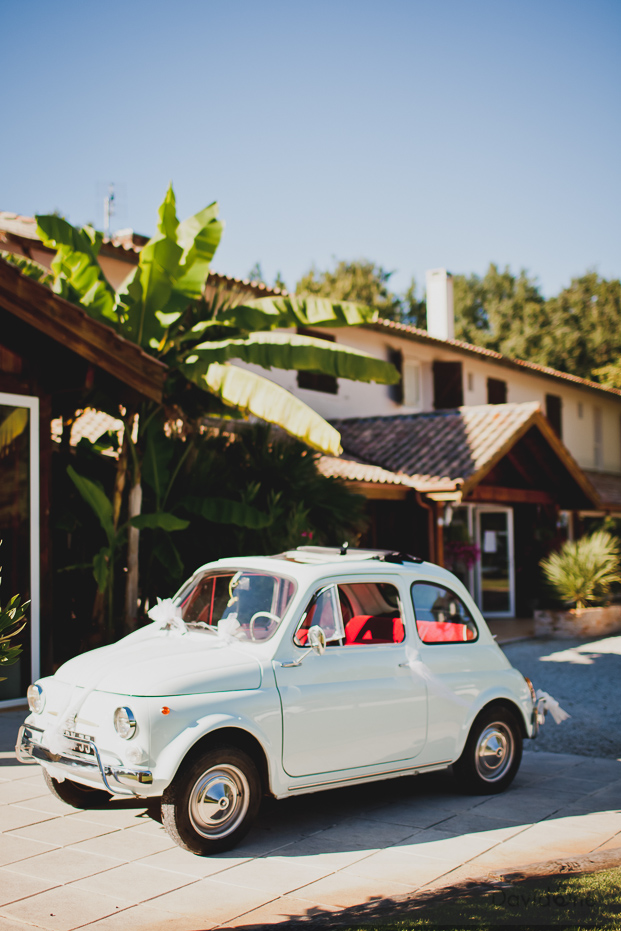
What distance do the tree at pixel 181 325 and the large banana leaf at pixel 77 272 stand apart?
1cm

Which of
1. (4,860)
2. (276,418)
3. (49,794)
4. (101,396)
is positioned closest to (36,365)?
(101,396)

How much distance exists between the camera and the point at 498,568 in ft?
64.9

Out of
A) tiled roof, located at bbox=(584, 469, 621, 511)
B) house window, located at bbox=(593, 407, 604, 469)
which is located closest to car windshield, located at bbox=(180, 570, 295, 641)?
tiled roof, located at bbox=(584, 469, 621, 511)

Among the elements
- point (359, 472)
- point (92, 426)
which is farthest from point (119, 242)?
point (359, 472)

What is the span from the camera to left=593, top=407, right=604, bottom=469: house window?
29.8 meters

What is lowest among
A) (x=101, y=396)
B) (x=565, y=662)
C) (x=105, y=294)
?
(x=565, y=662)

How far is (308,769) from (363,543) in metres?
11.8

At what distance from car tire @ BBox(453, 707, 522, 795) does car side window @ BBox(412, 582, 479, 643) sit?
1.94 ft

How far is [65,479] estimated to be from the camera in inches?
415

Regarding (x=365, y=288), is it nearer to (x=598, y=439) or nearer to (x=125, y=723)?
(x=598, y=439)

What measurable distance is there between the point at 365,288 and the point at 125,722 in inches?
1563

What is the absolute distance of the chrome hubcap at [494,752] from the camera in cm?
650

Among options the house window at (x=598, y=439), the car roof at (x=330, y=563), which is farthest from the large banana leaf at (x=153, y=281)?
the house window at (x=598, y=439)

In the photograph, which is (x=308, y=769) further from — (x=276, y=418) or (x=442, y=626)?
(x=276, y=418)
